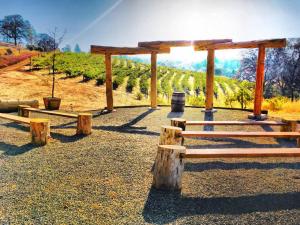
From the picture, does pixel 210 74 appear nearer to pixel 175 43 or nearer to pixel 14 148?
pixel 175 43

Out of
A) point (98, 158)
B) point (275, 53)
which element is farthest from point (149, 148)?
point (275, 53)

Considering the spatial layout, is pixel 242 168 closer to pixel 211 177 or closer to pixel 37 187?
pixel 211 177

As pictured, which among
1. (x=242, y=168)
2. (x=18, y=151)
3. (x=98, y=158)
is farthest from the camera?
(x=18, y=151)

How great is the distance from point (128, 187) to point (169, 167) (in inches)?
23.0

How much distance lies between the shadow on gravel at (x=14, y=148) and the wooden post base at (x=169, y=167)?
2.86 meters

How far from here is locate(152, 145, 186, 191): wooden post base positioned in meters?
3.68

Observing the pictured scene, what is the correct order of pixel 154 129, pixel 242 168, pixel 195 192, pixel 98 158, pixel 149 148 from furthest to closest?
1. pixel 154 129
2. pixel 149 148
3. pixel 98 158
4. pixel 242 168
5. pixel 195 192

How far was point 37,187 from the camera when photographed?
3682mm

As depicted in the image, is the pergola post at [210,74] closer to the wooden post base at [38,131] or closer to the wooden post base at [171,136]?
the wooden post base at [171,136]

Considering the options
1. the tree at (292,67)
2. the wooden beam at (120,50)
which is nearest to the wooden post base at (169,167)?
the wooden beam at (120,50)

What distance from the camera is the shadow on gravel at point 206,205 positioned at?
3064 mm

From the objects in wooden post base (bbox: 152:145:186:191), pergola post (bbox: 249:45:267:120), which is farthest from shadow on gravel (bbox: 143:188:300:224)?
pergola post (bbox: 249:45:267:120)

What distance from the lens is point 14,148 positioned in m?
5.57

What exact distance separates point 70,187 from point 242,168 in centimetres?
263
